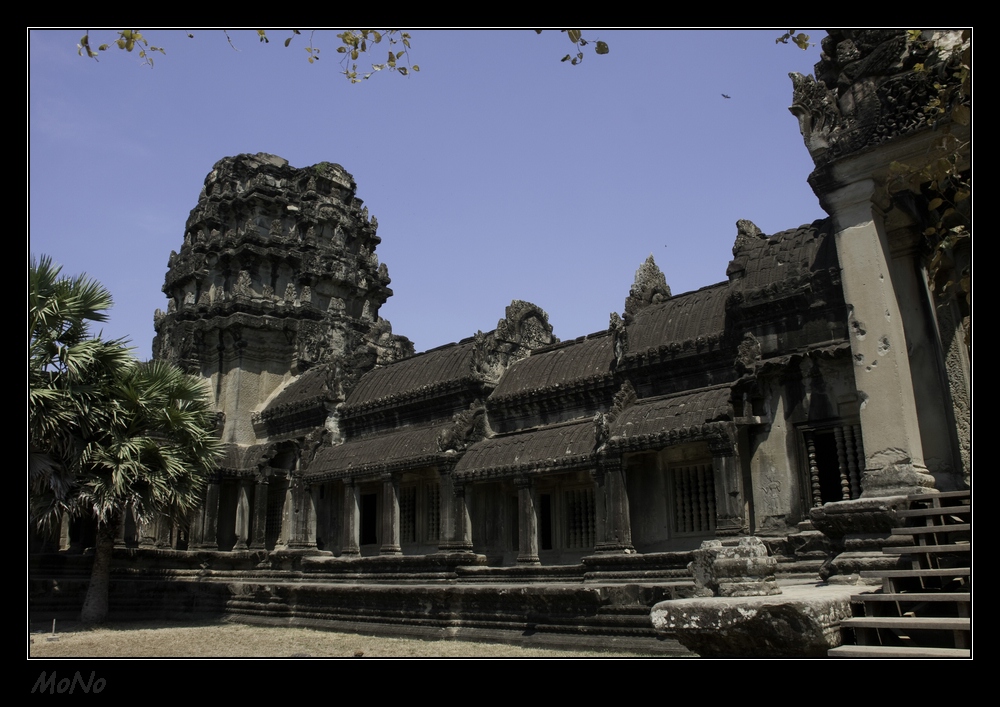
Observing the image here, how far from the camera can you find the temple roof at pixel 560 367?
1755 centimetres

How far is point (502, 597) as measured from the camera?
14.7m

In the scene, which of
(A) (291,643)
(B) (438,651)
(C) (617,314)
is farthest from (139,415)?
(C) (617,314)

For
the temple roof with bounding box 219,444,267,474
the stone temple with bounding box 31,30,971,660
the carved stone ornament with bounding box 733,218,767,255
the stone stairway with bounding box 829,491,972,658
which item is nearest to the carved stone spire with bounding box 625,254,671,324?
the stone temple with bounding box 31,30,971,660

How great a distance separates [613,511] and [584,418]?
2811 millimetres

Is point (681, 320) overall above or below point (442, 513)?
above

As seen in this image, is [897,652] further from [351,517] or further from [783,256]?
[351,517]

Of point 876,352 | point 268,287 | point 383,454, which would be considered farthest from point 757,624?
point 268,287

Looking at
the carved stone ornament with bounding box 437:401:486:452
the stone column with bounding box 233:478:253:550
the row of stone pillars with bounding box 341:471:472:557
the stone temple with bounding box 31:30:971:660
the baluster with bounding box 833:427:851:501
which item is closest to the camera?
the stone temple with bounding box 31:30:971:660

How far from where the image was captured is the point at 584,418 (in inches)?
674

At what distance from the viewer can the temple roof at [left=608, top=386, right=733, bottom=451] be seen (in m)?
13.6

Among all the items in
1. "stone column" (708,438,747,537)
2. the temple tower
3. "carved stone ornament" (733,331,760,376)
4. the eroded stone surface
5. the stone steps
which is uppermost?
the temple tower

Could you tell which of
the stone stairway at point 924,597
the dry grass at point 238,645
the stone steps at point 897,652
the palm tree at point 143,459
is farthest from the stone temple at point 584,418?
the stone steps at point 897,652

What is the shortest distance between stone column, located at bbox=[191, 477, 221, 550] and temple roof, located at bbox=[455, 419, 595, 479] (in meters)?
9.68

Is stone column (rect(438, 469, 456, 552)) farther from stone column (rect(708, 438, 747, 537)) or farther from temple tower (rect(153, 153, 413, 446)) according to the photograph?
temple tower (rect(153, 153, 413, 446))
